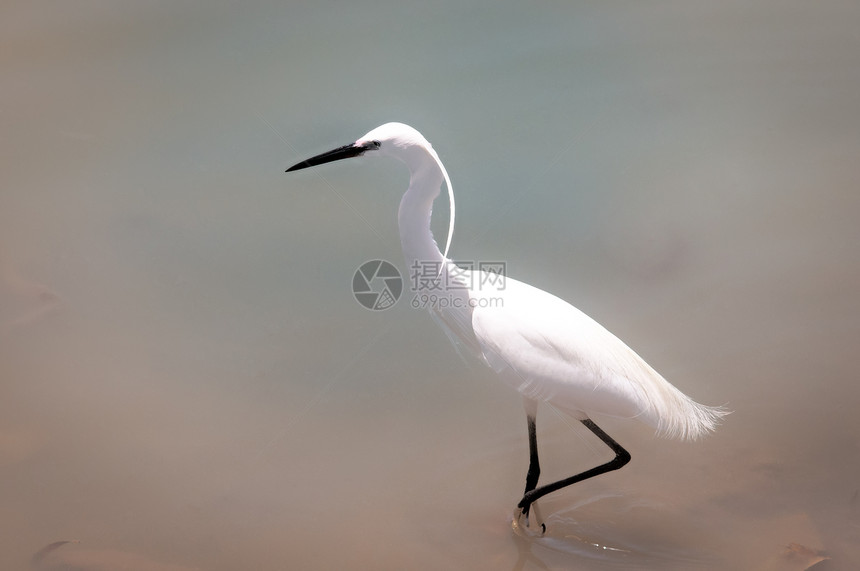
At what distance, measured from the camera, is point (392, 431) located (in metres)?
3.32

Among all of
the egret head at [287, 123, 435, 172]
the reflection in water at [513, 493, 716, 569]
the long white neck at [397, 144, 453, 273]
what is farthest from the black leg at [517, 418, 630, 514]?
the egret head at [287, 123, 435, 172]

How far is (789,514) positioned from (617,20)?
3572 mm

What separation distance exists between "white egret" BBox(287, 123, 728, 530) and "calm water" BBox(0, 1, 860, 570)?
375 mm

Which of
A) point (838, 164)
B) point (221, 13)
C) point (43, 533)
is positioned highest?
point (221, 13)

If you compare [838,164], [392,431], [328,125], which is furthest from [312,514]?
[838,164]

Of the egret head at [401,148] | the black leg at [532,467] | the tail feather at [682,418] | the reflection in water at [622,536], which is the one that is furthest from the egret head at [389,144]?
the reflection in water at [622,536]

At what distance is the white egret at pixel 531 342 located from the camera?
280 centimetres

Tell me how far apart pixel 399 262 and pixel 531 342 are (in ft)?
4.33

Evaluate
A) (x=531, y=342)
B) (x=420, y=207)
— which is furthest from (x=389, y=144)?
(x=531, y=342)

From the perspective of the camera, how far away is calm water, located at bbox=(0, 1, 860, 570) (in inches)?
118

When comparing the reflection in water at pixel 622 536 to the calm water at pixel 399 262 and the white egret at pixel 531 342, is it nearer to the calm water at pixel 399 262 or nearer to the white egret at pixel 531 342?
the calm water at pixel 399 262

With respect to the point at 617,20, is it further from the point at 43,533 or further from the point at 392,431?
the point at 43,533

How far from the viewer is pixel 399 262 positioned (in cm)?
405

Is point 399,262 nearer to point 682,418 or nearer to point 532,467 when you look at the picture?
point 532,467
